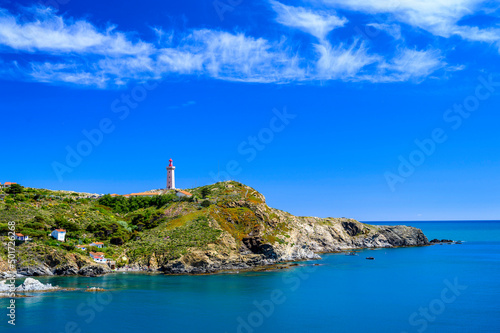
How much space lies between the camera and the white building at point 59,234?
234ft

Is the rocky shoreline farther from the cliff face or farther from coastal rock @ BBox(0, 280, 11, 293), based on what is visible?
coastal rock @ BBox(0, 280, 11, 293)

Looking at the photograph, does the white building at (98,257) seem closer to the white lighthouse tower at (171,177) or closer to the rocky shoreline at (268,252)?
the rocky shoreline at (268,252)

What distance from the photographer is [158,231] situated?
81.6 metres

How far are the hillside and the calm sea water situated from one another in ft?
17.5

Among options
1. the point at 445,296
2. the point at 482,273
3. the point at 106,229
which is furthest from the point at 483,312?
the point at 106,229

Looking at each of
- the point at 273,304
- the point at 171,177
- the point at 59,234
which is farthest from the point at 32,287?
the point at 171,177

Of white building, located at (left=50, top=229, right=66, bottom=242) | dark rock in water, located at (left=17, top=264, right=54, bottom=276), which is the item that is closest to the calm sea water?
A: dark rock in water, located at (left=17, top=264, right=54, bottom=276)

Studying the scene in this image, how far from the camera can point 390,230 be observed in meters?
140

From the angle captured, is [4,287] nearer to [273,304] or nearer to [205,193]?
[273,304]

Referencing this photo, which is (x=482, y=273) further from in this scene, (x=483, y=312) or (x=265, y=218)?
(x=265, y=218)

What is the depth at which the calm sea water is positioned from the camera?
126 feet

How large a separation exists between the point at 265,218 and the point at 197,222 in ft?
53.8

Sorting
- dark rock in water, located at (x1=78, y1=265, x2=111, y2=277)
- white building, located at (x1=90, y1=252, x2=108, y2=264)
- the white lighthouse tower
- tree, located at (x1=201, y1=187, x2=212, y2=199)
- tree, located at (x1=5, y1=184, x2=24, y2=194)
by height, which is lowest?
dark rock in water, located at (x1=78, y1=265, x2=111, y2=277)

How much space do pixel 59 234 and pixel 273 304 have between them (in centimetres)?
4589
